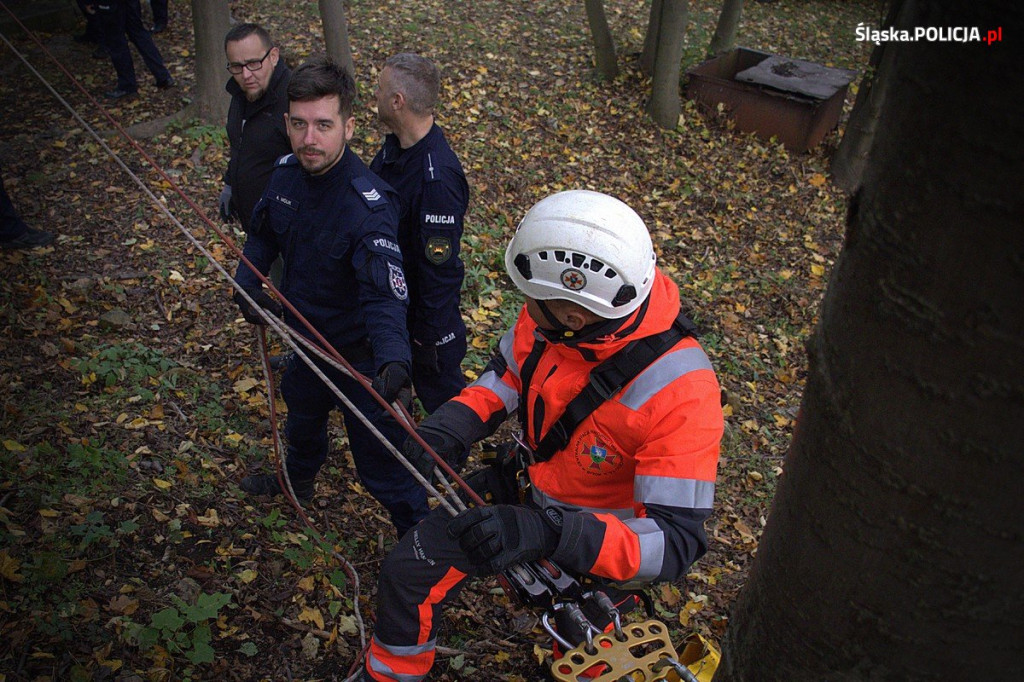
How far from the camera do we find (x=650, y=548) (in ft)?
8.18

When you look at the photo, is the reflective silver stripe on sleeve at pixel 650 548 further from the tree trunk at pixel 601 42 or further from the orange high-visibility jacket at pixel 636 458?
the tree trunk at pixel 601 42

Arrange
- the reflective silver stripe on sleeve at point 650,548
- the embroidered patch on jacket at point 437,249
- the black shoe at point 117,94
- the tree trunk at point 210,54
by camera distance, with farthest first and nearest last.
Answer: the black shoe at point 117,94 → the tree trunk at point 210,54 → the embroidered patch on jacket at point 437,249 → the reflective silver stripe on sleeve at point 650,548

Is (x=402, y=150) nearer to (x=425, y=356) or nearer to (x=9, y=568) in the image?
(x=425, y=356)

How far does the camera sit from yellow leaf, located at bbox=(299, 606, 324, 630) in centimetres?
401

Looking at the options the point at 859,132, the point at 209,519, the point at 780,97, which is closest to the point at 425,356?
the point at 209,519

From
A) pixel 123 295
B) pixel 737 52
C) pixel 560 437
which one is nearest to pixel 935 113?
pixel 560 437

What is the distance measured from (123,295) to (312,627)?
3588mm

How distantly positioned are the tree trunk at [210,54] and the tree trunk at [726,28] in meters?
8.38

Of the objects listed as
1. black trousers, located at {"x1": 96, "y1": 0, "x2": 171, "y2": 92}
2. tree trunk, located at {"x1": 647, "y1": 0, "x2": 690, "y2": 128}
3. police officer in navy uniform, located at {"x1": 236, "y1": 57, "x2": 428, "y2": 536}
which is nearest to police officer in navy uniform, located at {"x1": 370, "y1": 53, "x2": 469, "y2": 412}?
police officer in navy uniform, located at {"x1": 236, "y1": 57, "x2": 428, "y2": 536}

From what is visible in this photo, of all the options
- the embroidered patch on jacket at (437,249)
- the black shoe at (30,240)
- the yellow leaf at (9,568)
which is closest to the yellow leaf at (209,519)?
the yellow leaf at (9,568)

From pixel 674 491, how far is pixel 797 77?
423 inches

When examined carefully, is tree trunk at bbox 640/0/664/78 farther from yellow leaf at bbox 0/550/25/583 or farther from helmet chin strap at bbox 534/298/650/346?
yellow leaf at bbox 0/550/25/583

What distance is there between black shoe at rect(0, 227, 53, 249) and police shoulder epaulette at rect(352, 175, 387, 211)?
436cm

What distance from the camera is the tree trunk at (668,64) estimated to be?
10.7 m
